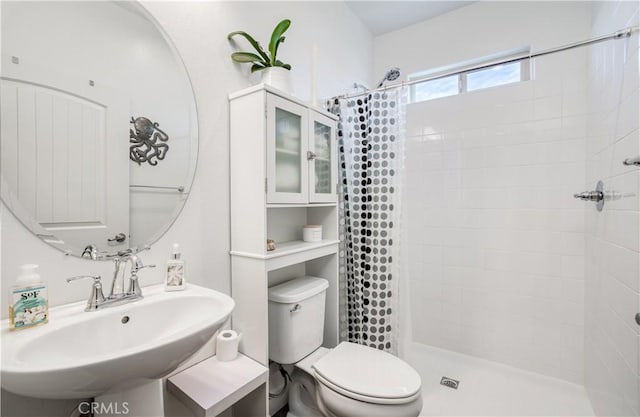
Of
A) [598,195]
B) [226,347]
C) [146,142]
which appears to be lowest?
[226,347]

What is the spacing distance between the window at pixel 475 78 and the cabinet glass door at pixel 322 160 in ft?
2.85

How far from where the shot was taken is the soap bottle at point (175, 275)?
3.67 ft

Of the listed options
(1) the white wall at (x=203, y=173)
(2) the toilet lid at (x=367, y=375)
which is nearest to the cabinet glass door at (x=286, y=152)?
(1) the white wall at (x=203, y=173)

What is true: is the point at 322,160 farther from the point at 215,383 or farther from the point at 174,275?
the point at 215,383

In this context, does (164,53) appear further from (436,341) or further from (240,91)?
(436,341)

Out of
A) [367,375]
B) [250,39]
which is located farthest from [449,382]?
[250,39]

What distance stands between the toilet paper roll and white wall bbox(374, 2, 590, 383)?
1.14 meters

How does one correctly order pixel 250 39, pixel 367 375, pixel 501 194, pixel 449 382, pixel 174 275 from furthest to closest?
pixel 501 194
pixel 449 382
pixel 250 39
pixel 367 375
pixel 174 275

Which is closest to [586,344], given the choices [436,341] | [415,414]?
[436,341]

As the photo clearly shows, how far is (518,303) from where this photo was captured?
218 centimetres

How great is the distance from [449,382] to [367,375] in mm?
1072

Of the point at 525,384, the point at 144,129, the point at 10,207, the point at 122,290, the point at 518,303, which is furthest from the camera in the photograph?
the point at 518,303

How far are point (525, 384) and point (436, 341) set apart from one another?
62cm

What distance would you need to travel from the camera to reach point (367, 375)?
1.31 metres
